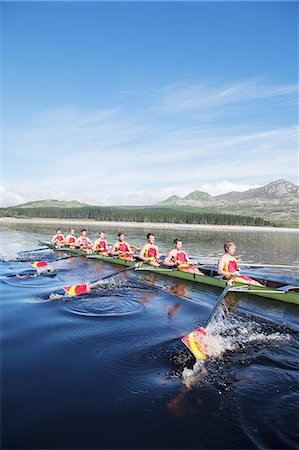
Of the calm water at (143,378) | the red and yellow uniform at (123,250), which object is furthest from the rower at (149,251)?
the calm water at (143,378)

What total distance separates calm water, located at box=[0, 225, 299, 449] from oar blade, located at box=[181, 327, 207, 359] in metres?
0.29

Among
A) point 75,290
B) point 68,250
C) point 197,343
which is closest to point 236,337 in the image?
point 197,343

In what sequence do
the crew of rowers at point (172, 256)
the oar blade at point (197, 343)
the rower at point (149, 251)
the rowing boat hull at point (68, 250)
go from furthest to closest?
the rowing boat hull at point (68, 250) → the rower at point (149, 251) → the crew of rowers at point (172, 256) → the oar blade at point (197, 343)

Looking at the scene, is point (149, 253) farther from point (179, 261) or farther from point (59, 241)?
point (59, 241)

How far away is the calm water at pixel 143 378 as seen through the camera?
516 centimetres

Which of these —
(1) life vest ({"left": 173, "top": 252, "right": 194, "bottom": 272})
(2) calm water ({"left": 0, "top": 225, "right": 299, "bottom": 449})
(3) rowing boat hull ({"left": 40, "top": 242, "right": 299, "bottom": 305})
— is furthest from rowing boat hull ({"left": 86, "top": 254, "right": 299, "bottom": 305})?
(2) calm water ({"left": 0, "top": 225, "right": 299, "bottom": 449})

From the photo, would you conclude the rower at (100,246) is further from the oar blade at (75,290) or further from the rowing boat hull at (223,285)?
the oar blade at (75,290)

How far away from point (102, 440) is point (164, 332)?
4617 mm

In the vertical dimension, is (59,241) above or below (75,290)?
above

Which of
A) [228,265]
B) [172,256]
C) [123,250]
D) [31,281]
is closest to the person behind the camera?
[228,265]

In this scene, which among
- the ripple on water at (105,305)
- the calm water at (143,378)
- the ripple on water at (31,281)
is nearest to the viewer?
the calm water at (143,378)

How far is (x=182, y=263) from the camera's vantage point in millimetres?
16281

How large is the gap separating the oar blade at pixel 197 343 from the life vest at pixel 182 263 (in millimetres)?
8286

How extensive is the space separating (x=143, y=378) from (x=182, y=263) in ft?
32.1
